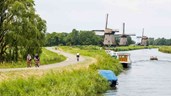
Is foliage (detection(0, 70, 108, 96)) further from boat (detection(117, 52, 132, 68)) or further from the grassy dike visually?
boat (detection(117, 52, 132, 68))

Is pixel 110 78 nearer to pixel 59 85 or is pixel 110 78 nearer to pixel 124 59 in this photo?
pixel 59 85

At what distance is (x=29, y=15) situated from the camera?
194 ft

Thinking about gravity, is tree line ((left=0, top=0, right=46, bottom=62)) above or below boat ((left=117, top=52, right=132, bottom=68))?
above

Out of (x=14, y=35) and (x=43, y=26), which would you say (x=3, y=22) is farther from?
(x=43, y=26)

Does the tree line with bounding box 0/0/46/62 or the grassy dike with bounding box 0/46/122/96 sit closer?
the grassy dike with bounding box 0/46/122/96

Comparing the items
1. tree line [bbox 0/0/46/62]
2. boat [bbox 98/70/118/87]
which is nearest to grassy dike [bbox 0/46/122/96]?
boat [bbox 98/70/118/87]

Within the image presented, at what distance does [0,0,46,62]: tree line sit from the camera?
56219mm

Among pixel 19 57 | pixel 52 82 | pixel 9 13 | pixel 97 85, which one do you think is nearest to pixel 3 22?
pixel 9 13

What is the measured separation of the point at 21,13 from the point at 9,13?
1.75m

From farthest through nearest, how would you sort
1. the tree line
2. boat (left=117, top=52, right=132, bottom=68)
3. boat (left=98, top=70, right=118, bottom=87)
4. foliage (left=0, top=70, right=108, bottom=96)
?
boat (left=117, top=52, right=132, bottom=68) < the tree line < boat (left=98, top=70, right=118, bottom=87) < foliage (left=0, top=70, right=108, bottom=96)

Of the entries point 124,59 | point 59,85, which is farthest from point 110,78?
point 124,59

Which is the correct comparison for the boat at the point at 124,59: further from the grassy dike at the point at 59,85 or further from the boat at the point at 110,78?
the grassy dike at the point at 59,85

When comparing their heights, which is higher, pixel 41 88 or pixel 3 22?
pixel 3 22

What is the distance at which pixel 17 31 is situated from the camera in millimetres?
56031
